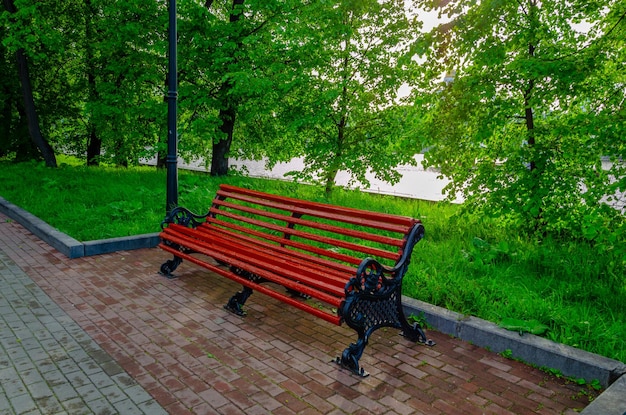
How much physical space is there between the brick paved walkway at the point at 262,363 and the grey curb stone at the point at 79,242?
3.70ft

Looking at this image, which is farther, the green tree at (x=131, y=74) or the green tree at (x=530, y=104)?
the green tree at (x=131, y=74)

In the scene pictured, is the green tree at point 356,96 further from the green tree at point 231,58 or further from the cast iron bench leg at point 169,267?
the cast iron bench leg at point 169,267

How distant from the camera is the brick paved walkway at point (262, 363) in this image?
306 cm

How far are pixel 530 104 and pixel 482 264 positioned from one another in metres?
1.98

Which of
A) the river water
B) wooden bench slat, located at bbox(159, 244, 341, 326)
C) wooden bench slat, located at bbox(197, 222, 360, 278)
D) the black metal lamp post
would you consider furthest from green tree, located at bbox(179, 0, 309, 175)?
wooden bench slat, located at bbox(159, 244, 341, 326)

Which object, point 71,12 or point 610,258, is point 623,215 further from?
point 71,12

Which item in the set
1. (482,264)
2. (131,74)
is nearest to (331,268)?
(482,264)

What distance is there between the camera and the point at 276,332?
13.5 feet

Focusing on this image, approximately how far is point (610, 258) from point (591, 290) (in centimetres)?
117

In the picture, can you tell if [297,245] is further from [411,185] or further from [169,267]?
[411,185]

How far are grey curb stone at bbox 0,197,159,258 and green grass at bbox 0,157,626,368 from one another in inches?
9.3

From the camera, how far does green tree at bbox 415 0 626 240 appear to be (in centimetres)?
524

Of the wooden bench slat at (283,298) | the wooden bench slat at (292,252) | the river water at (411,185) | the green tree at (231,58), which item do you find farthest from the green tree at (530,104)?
the green tree at (231,58)

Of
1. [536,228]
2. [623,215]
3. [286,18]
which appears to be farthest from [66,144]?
[623,215]
